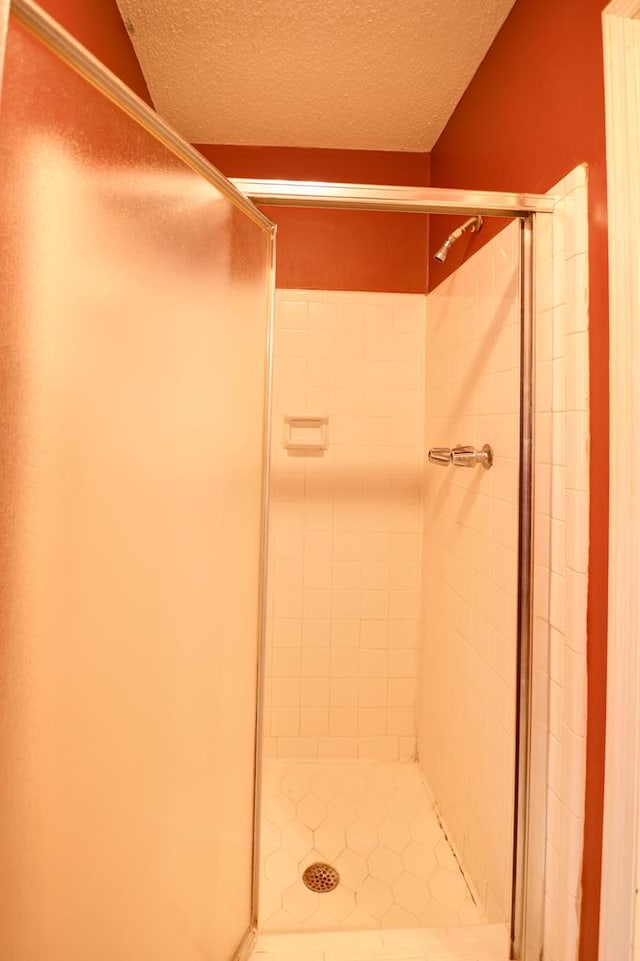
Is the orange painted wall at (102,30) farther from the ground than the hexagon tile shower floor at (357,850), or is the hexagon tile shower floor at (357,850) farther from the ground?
the orange painted wall at (102,30)

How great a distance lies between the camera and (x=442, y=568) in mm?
1646

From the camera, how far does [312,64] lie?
4.61ft

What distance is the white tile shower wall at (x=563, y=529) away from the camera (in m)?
0.87

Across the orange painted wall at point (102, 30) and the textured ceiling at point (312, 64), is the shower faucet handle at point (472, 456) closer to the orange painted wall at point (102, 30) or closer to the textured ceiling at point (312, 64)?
the textured ceiling at point (312, 64)

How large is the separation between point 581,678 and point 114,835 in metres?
0.80

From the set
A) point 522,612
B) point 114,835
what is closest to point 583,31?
point 522,612

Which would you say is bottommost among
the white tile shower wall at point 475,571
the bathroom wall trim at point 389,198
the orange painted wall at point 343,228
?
the white tile shower wall at point 475,571

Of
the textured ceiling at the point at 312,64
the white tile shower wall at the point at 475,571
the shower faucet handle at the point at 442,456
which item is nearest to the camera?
the white tile shower wall at the point at 475,571

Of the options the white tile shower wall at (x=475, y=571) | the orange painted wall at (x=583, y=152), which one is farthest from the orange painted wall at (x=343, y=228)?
the orange painted wall at (x=583, y=152)

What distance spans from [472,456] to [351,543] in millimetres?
727

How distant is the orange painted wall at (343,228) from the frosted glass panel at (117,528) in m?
0.94

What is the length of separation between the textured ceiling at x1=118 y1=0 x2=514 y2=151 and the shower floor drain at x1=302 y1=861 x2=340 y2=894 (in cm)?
228

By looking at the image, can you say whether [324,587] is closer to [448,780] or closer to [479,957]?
[448,780]

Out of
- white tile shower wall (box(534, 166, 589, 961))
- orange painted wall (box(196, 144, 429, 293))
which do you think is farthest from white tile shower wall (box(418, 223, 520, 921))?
orange painted wall (box(196, 144, 429, 293))
